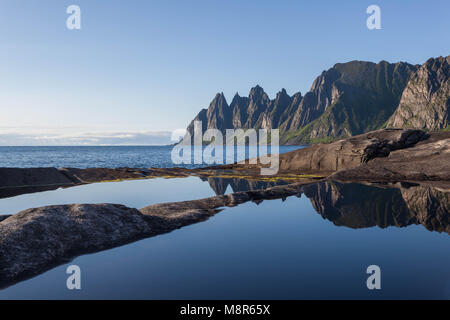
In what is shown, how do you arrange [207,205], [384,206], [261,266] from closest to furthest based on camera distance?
[261,266]
[384,206]
[207,205]

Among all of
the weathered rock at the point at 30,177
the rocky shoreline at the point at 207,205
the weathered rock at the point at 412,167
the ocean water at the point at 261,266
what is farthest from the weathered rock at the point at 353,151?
the weathered rock at the point at 30,177

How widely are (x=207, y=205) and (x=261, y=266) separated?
11.4 meters

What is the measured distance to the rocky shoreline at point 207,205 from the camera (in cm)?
1077

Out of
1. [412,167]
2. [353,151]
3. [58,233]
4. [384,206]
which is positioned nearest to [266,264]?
[58,233]

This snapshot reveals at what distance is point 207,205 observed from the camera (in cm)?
2059

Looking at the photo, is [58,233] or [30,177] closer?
[58,233]

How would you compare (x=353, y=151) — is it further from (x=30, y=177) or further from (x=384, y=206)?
(x=30, y=177)

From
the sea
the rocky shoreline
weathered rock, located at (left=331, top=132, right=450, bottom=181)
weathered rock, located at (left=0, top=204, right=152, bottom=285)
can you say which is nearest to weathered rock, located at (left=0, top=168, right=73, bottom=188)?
the rocky shoreline

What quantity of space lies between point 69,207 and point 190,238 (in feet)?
20.7

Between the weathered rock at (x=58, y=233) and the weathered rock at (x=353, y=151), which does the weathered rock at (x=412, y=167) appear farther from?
the weathered rock at (x=58, y=233)

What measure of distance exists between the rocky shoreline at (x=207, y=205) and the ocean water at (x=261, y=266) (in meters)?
1.10

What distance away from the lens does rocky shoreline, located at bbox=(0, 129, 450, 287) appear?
35.3ft

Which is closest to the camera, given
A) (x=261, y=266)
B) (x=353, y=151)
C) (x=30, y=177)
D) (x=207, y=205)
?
(x=261, y=266)
